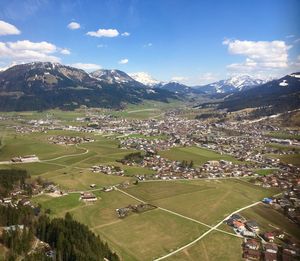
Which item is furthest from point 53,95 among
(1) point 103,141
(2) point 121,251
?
(2) point 121,251

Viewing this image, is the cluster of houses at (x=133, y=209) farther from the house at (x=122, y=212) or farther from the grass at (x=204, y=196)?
the grass at (x=204, y=196)

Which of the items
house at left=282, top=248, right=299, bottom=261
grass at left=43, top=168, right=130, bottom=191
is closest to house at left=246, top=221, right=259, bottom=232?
house at left=282, top=248, right=299, bottom=261

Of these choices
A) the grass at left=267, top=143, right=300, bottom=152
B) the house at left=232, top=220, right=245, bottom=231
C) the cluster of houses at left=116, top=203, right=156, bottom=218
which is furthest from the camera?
the grass at left=267, top=143, right=300, bottom=152

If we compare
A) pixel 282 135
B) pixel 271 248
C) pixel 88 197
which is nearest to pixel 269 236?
pixel 271 248

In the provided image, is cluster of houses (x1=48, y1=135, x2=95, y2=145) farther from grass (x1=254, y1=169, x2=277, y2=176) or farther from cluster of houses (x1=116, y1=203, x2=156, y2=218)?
cluster of houses (x1=116, y1=203, x2=156, y2=218)

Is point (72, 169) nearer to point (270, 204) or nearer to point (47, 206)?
point (47, 206)
